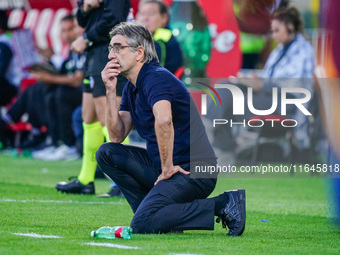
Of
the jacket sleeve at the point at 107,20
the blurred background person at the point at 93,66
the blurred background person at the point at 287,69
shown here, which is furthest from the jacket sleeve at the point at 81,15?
the blurred background person at the point at 287,69

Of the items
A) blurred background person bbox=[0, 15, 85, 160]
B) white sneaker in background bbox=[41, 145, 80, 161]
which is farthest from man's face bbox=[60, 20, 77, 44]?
white sneaker in background bbox=[41, 145, 80, 161]

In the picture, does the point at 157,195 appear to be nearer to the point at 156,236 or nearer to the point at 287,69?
the point at 156,236

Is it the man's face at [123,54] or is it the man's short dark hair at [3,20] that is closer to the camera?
the man's face at [123,54]

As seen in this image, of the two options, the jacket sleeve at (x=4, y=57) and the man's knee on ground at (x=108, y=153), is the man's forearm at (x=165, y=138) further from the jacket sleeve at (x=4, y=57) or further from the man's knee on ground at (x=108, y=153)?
the jacket sleeve at (x=4, y=57)

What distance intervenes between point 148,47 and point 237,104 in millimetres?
3857

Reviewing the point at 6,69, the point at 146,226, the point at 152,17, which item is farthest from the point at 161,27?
the point at 6,69

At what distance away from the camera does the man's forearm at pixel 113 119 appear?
5430 millimetres

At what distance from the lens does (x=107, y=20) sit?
7398mm

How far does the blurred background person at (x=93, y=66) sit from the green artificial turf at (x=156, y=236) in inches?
12.0

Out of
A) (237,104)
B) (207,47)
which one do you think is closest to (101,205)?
(237,104)

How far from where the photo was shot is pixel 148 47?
5.48m

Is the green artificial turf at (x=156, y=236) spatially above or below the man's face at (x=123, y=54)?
below

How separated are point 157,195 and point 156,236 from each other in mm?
298

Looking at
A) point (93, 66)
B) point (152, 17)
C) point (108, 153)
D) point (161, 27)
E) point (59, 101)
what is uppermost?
point (152, 17)
